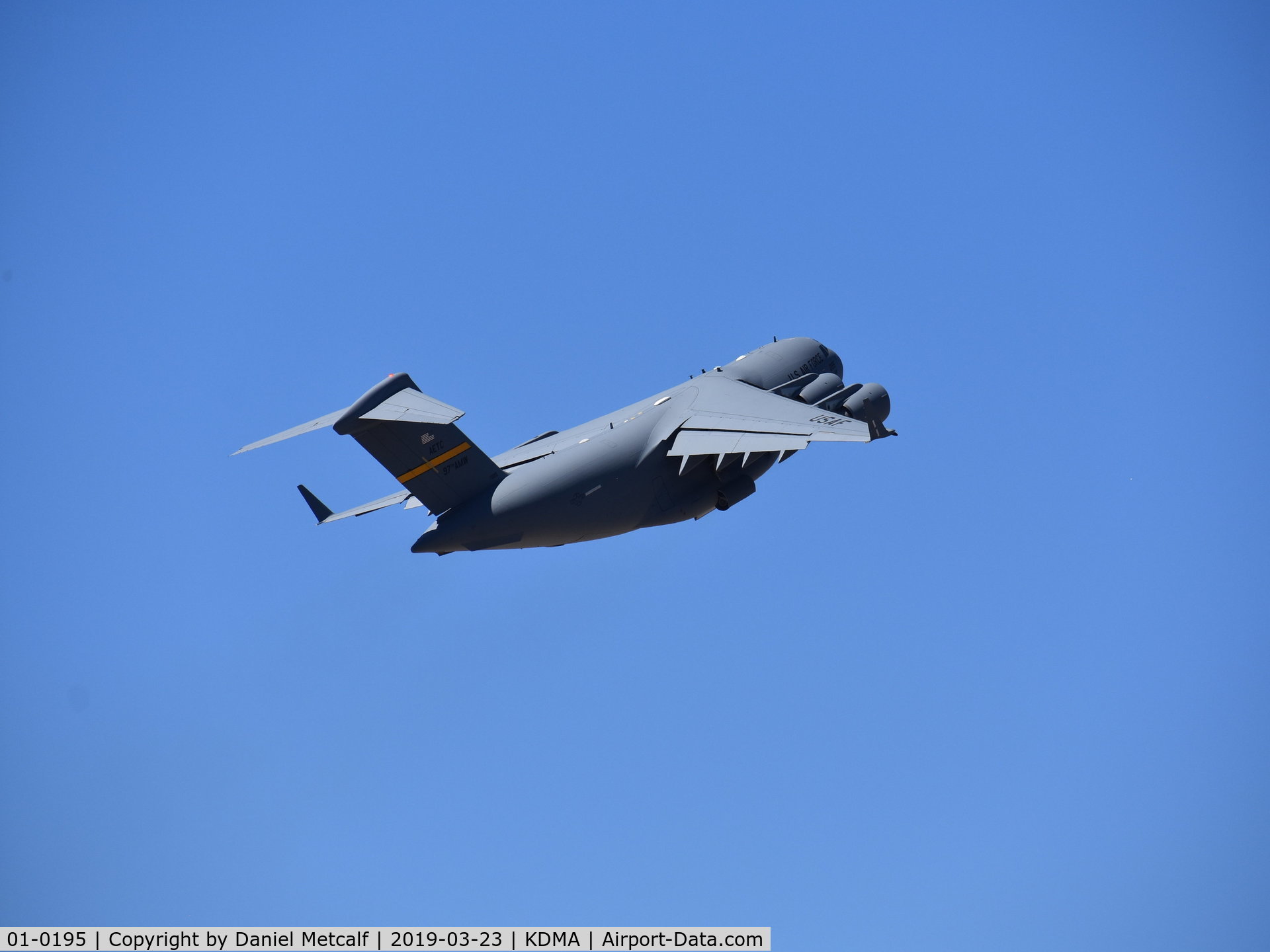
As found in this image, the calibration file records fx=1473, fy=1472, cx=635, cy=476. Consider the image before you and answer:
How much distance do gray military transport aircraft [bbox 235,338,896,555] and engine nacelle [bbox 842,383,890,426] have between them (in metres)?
2.02

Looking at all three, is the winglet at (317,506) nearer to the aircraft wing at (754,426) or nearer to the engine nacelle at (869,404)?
the aircraft wing at (754,426)

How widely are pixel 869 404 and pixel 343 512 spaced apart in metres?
9.62

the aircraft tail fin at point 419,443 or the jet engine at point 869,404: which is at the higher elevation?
the jet engine at point 869,404

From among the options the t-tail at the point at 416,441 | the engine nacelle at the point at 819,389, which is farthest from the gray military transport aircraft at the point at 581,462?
the engine nacelle at the point at 819,389

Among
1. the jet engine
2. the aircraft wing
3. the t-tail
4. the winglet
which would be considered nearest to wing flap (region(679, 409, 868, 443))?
the aircraft wing

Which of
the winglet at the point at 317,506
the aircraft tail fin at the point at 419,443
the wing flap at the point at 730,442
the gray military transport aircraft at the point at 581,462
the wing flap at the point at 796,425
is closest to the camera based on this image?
the aircraft tail fin at the point at 419,443

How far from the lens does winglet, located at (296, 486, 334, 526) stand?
2550cm

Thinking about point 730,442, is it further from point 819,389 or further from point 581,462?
point 819,389

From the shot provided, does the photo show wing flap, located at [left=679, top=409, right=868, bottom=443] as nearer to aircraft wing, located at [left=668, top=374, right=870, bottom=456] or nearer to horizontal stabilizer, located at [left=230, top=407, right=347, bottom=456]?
aircraft wing, located at [left=668, top=374, right=870, bottom=456]

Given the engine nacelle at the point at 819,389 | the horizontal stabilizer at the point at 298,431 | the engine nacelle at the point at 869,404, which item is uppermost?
the engine nacelle at the point at 819,389

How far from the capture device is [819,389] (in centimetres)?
2730

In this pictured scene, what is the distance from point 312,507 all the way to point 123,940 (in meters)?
7.62

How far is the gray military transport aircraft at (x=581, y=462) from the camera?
2238 cm

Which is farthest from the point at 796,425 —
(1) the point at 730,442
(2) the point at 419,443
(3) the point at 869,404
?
(2) the point at 419,443
